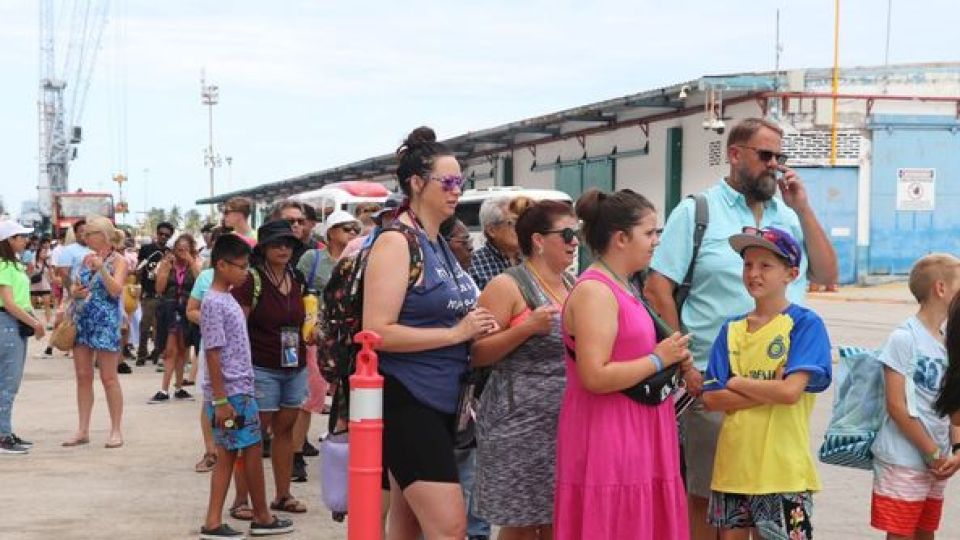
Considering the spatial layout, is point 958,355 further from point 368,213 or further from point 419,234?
point 368,213

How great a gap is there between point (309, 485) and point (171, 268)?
7.06 metres

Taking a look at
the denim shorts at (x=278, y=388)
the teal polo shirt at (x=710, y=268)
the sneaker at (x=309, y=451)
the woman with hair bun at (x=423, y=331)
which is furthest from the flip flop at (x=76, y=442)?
the teal polo shirt at (x=710, y=268)

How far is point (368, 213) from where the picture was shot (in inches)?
396

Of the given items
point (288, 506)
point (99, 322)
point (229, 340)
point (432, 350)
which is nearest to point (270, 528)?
point (288, 506)

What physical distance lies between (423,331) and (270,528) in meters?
3.05

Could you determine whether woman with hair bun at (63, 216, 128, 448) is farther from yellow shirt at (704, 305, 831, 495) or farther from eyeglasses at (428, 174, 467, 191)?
yellow shirt at (704, 305, 831, 495)

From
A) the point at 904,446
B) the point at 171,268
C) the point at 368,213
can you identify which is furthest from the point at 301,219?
the point at 171,268

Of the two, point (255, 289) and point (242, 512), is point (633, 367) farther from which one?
point (242, 512)

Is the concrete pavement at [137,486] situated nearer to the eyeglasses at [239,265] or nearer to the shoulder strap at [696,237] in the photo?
the eyeglasses at [239,265]

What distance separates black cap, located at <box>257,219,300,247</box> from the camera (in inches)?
272

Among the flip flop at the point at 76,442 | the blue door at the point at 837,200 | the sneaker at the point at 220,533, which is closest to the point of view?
the sneaker at the point at 220,533

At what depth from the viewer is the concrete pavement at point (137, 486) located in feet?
22.9

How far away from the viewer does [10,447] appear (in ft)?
31.3

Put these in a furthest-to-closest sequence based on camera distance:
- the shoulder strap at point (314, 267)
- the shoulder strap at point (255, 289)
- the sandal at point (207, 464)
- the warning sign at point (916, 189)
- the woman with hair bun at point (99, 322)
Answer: the warning sign at point (916, 189) → the woman with hair bun at point (99, 322) → the shoulder strap at point (314, 267) → the sandal at point (207, 464) → the shoulder strap at point (255, 289)
